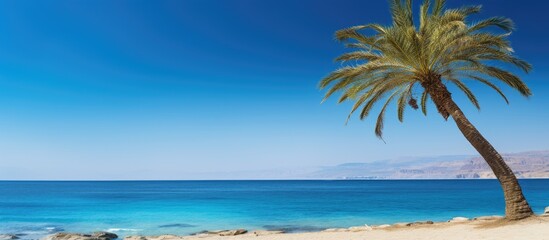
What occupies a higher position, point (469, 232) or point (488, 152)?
point (488, 152)

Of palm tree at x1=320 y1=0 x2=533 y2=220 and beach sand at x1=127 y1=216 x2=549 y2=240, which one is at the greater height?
palm tree at x1=320 y1=0 x2=533 y2=220

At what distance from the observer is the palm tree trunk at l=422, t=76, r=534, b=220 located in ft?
57.2

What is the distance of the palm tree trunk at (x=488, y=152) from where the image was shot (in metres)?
17.4

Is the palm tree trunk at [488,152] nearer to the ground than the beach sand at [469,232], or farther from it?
farther from it

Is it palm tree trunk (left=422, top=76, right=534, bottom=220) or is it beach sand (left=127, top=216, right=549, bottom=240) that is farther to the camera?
palm tree trunk (left=422, top=76, right=534, bottom=220)

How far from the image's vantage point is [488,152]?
1767 centimetres

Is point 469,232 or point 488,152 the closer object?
point 469,232

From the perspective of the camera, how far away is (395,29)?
17.8 meters

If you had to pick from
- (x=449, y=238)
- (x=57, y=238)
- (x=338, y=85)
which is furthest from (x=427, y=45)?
(x=57, y=238)

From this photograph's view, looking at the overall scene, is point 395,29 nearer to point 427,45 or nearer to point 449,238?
point 427,45

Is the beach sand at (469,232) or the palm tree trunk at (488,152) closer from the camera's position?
the beach sand at (469,232)

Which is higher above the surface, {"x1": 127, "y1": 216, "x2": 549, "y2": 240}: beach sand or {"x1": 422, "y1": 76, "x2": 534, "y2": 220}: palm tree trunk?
{"x1": 422, "y1": 76, "x2": 534, "y2": 220}: palm tree trunk

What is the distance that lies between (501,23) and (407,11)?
143 inches

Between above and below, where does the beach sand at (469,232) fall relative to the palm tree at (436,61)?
below
